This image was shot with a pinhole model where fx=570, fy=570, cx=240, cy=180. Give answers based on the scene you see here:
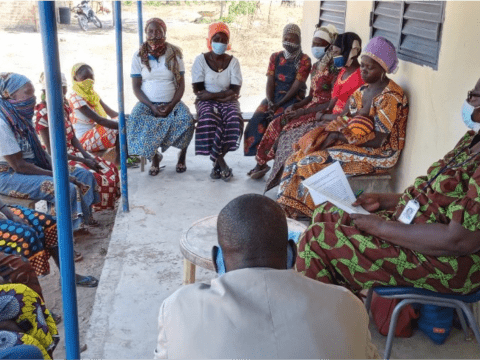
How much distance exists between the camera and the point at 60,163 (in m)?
1.90

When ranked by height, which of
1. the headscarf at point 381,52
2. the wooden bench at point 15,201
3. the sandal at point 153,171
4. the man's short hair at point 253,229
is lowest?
the sandal at point 153,171

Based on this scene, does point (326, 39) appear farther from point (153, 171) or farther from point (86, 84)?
point (86, 84)

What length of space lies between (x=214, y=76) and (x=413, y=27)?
2069 mm

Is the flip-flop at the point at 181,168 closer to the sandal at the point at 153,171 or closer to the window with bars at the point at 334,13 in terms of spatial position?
the sandal at the point at 153,171

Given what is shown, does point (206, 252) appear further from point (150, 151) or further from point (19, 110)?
point (150, 151)

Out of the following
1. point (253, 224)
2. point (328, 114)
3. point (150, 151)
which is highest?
point (253, 224)

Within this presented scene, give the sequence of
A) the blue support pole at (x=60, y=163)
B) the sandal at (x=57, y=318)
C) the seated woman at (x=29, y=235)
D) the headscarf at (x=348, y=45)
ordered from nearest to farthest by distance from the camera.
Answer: the blue support pole at (x=60, y=163) → the seated woman at (x=29, y=235) → the sandal at (x=57, y=318) → the headscarf at (x=348, y=45)

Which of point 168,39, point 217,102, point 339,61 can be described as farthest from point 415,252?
point 168,39

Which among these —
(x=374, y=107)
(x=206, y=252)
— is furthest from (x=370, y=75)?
(x=206, y=252)

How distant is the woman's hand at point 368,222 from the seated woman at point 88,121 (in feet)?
10.7

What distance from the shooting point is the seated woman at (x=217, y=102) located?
5.49 metres

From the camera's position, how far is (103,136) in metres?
5.37

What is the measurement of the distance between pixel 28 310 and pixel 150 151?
10.4 feet

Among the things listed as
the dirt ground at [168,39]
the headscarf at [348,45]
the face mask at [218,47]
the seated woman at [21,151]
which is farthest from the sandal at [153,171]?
the dirt ground at [168,39]
